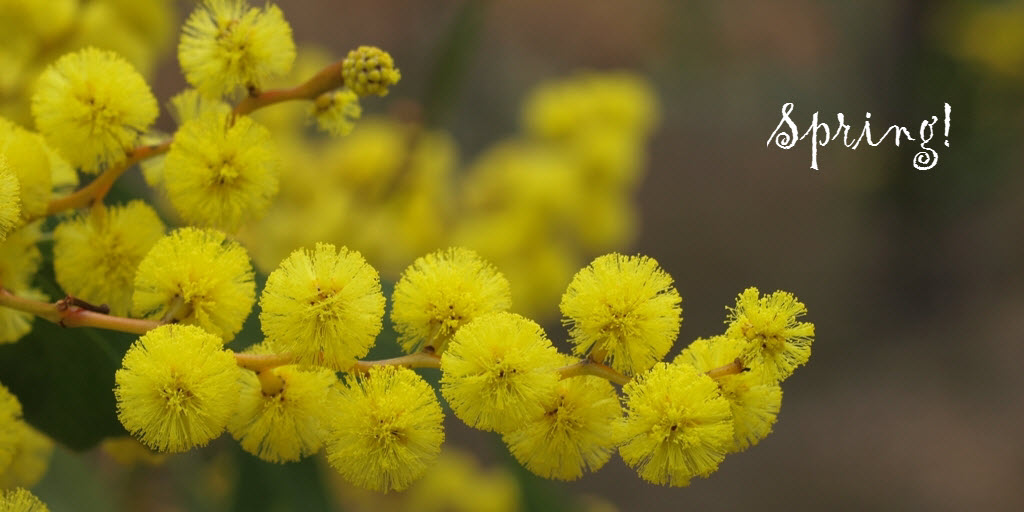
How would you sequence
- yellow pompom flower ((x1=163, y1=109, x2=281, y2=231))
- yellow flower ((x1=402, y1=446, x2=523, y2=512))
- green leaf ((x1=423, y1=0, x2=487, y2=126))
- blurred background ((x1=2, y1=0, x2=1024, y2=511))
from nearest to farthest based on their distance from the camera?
yellow pompom flower ((x1=163, y1=109, x2=281, y2=231)) < green leaf ((x1=423, y1=0, x2=487, y2=126)) < yellow flower ((x1=402, y1=446, x2=523, y2=512)) < blurred background ((x1=2, y1=0, x2=1024, y2=511))

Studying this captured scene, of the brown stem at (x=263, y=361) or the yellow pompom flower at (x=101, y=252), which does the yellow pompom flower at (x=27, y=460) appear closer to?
the yellow pompom flower at (x=101, y=252)

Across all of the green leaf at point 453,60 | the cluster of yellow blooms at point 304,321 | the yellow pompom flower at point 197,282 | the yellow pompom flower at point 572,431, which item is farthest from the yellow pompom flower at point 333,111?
the green leaf at point 453,60

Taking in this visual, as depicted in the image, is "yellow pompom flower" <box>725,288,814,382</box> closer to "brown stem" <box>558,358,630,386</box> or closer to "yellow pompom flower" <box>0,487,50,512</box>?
"brown stem" <box>558,358,630,386</box>

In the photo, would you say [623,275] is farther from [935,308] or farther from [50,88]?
[935,308]

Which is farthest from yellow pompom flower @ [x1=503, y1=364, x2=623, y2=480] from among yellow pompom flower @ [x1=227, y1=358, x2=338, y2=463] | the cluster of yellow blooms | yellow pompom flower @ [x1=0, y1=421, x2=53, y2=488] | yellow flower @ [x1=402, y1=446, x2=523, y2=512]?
yellow flower @ [x1=402, y1=446, x2=523, y2=512]

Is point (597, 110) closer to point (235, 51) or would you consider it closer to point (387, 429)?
point (235, 51)

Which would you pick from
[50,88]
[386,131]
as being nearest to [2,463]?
[50,88]

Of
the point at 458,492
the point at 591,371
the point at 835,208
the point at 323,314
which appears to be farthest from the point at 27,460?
the point at 835,208
